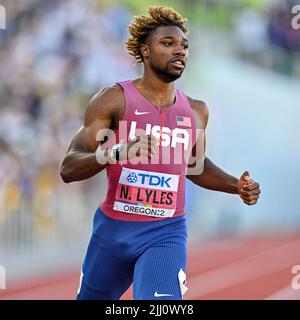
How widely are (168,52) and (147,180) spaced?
2.31ft

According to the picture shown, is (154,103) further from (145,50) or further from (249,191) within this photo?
(249,191)

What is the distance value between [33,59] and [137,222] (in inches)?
204

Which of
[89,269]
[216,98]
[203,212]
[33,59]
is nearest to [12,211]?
[33,59]

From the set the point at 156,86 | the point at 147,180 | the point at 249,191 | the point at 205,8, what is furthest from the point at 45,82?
the point at 249,191

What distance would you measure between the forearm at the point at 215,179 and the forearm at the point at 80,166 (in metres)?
0.90

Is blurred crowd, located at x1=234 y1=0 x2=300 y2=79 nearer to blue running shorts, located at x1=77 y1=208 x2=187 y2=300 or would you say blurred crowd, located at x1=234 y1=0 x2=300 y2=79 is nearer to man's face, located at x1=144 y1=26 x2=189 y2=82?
man's face, located at x1=144 y1=26 x2=189 y2=82

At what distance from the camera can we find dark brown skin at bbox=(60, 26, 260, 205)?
4652mm

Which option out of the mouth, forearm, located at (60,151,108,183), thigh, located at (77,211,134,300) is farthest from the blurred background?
the mouth

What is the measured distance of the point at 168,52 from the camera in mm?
4863

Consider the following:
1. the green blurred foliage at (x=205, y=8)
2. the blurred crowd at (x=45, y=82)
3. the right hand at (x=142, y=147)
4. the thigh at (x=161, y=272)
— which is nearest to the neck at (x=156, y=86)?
the thigh at (x=161, y=272)

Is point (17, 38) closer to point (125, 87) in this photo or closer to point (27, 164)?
point (27, 164)

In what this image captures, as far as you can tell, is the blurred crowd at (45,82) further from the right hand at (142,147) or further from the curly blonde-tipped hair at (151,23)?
the right hand at (142,147)

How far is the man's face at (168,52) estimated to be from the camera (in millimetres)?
4840

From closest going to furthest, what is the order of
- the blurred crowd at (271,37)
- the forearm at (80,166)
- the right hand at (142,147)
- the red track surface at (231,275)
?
the right hand at (142,147) → the forearm at (80,166) → the red track surface at (231,275) → the blurred crowd at (271,37)
